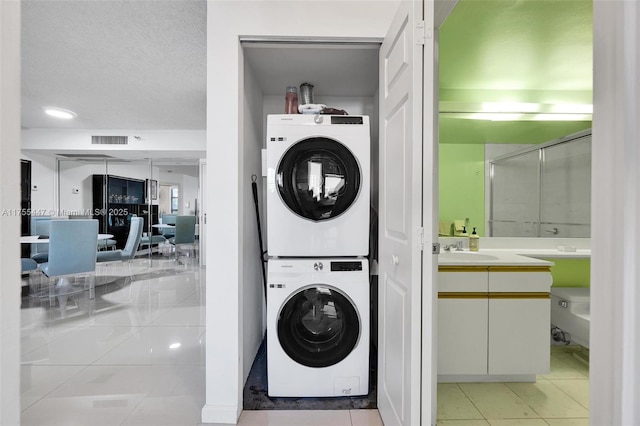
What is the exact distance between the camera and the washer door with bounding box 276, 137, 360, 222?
6.60ft

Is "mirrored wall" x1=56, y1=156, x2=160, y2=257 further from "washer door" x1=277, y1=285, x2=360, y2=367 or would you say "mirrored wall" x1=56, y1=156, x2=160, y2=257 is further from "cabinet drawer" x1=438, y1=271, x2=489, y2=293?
"cabinet drawer" x1=438, y1=271, x2=489, y2=293

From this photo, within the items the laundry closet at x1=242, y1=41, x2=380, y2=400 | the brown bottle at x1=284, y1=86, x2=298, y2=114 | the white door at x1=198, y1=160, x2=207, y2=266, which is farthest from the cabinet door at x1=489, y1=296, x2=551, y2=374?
the white door at x1=198, y1=160, x2=207, y2=266

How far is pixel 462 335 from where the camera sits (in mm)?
2176

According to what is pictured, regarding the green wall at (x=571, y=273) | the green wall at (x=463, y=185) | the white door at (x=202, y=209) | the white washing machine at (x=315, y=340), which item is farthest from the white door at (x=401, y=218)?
the white door at (x=202, y=209)

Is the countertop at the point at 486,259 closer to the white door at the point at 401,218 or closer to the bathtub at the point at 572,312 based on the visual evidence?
the bathtub at the point at 572,312

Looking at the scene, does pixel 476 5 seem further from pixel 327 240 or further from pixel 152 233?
pixel 152 233

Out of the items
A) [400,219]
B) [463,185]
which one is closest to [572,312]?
[463,185]

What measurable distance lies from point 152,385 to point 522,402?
262 centimetres

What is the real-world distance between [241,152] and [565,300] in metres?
2.86

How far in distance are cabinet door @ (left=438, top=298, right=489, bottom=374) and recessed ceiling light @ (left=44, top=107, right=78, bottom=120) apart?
5.84 meters

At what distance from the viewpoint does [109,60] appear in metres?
3.09

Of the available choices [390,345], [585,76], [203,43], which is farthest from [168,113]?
[585,76]

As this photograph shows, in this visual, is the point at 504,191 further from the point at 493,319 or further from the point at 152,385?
the point at 152,385

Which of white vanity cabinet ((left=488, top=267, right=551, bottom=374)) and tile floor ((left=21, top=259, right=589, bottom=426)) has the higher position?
white vanity cabinet ((left=488, top=267, right=551, bottom=374))
